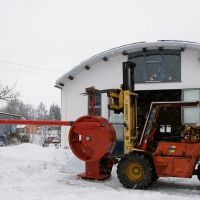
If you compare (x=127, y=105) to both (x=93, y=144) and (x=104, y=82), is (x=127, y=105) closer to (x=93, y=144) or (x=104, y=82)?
(x=93, y=144)

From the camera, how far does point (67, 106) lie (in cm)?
1969

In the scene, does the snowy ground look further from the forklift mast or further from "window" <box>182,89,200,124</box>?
"window" <box>182,89,200,124</box>

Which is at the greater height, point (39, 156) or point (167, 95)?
point (167, 95)

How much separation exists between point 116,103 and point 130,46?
754 centimetres

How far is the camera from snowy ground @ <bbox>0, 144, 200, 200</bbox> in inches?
339

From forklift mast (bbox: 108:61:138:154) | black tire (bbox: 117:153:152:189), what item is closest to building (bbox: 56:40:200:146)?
forklift mast (bbox: 108:61:138:154)

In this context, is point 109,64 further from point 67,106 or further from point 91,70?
point 67,106

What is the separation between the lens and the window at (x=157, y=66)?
709 inches

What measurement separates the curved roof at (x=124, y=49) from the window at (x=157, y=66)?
0.98ft

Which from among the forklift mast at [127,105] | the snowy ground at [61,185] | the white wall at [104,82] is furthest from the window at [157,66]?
the forklift mast at [127,105]

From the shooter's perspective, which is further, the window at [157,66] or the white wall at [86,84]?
the white wall at [86,84]

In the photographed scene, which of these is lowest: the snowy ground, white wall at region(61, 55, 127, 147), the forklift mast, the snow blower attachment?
the snowy ground

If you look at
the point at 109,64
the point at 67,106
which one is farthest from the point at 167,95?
the point at 67,106

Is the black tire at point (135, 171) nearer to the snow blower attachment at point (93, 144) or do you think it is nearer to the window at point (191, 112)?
the snow blower attachment at point (93, 144)
